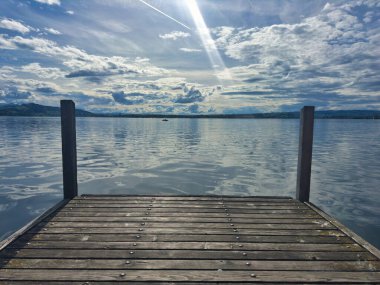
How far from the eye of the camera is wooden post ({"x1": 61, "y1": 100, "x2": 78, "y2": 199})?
6.19 meters

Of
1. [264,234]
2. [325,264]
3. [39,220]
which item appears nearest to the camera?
[325,264]

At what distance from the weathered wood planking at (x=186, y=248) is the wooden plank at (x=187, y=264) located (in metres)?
0.01

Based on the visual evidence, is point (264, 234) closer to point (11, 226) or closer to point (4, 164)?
point (11, 226)

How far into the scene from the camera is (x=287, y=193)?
12250 millimetres

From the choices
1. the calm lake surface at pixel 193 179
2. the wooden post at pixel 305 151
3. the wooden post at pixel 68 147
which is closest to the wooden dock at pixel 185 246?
Answer: the wooden post at pixel 305 151

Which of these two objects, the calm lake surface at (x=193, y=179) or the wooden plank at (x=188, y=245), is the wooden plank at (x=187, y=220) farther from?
the calm lake surface at (x=193, y=179)

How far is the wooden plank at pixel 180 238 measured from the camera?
4.25 meters

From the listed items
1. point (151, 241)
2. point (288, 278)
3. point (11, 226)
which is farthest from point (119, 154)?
point (288, 278)

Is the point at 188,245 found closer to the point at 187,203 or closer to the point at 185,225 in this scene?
the point at 185,225

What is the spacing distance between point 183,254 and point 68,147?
4011 millimetres

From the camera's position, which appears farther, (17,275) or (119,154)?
(119,154)

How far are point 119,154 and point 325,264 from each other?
20.4 metres

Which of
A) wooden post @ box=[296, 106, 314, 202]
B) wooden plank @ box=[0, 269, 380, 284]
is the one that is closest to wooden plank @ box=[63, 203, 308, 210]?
wooden post @ box=[296, 106, 314, 202]

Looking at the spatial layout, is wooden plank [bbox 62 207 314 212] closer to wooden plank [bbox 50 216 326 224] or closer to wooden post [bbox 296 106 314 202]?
wooden plank [bbox 50 216 326 224]
